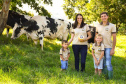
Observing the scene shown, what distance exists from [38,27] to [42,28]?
25cm

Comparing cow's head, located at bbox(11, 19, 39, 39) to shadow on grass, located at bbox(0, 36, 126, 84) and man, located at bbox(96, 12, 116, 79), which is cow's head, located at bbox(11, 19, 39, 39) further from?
man, located at bbox(96, 12, 116, 79)

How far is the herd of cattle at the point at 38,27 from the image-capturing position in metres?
10.5

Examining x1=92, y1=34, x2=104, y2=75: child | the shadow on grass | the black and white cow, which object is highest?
the black and white cow

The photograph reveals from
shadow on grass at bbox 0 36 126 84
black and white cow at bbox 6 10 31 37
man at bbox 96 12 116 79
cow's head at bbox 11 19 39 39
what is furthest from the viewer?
black and white cow at bbox 6 10 31 37

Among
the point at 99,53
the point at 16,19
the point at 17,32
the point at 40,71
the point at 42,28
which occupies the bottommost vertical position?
the point at 40,71

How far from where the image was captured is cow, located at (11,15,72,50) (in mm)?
10461

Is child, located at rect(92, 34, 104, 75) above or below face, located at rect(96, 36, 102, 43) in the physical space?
below

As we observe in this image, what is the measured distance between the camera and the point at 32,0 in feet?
39.5

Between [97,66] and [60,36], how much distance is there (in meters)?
5.95

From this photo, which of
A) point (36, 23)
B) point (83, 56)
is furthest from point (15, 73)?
point (36, 23)

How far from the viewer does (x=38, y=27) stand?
10.4 meters

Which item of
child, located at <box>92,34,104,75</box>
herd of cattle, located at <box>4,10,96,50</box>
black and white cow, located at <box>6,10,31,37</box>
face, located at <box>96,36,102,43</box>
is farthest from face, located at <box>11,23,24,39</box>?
face, located at <box>96,36,102,43</box>

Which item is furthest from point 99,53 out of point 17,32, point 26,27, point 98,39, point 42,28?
point 17,32

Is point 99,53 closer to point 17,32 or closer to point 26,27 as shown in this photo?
point 26,27
